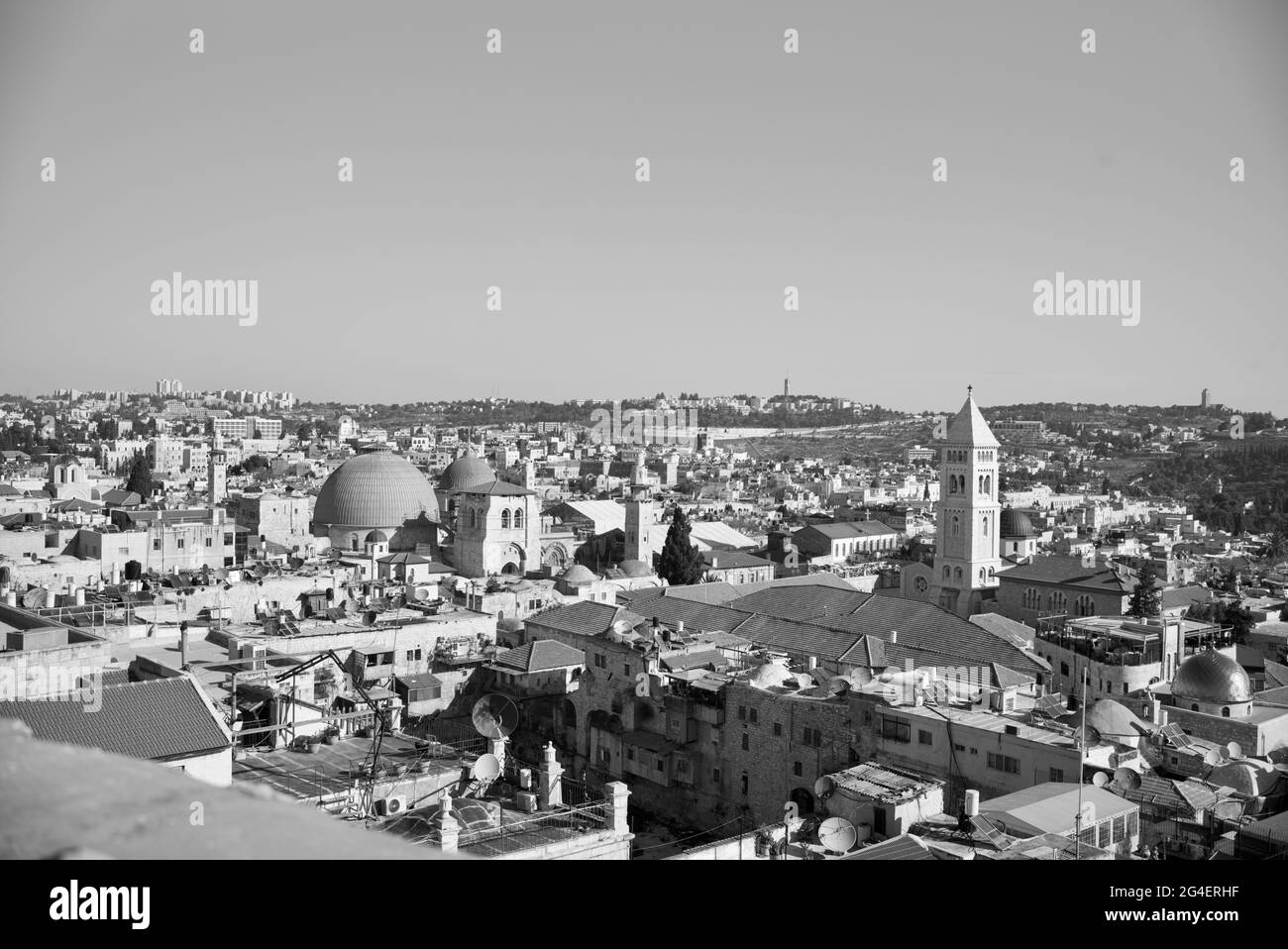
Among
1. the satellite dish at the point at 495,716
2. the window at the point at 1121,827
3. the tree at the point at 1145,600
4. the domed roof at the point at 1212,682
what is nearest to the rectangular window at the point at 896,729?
the window at the point at 1121,827

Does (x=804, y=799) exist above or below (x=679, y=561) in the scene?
below

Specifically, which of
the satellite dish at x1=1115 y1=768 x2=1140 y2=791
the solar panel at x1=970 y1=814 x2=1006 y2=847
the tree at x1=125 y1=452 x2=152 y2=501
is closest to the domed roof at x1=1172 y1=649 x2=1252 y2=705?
the satellite dish at x1=1115 y1=768 x2=1140 y2=791

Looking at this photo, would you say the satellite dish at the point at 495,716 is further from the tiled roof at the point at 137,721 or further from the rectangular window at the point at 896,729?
the rectangular window at the point at 896,729

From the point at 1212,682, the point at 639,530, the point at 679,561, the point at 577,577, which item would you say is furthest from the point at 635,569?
the point at 1212,682

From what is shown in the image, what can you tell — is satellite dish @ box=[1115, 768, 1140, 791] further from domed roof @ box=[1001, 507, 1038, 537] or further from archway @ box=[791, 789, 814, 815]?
domed roof @ box=[1001, 507, 1038, 537]

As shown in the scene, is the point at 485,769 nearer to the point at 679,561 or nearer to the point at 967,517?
the point at 679,561
